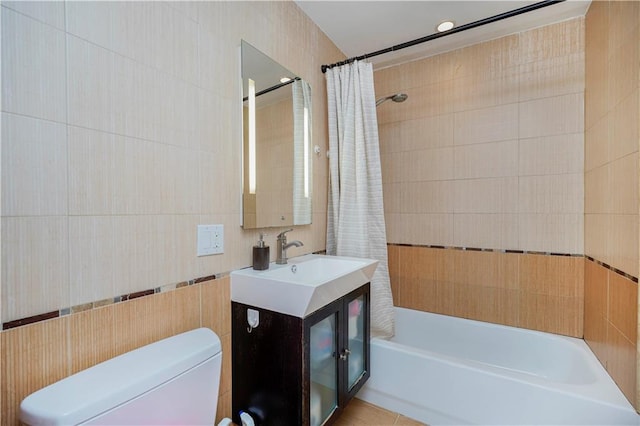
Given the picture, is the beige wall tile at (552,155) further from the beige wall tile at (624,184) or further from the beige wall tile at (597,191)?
the beige wall tile at (624,184)

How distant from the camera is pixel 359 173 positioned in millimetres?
1905

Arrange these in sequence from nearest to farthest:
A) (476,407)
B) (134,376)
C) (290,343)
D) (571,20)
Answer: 1. (134,376)
2. (290,343)
3. (476,407)
4. (571,20)

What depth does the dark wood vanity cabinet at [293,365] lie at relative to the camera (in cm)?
117

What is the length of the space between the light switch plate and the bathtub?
111 centimetres

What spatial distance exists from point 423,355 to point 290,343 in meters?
0.86

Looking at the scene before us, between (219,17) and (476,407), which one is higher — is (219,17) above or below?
above

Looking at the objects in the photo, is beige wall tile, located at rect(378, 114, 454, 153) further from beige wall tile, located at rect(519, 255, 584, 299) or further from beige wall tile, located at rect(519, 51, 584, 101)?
beige wall tile, located at rect(519, 255, 584, 299)

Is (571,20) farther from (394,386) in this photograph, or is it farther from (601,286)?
(394,386)

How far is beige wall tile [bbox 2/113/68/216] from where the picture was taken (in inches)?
28.7

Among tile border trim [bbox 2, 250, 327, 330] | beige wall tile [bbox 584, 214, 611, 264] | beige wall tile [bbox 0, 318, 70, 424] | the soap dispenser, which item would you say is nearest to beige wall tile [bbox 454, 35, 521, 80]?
beige wall tile [bbox 584, 214, 611, 264]

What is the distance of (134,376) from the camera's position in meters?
0.80

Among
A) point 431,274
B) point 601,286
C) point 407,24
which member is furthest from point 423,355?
point 407,24

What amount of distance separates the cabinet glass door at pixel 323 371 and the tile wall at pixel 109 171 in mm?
396

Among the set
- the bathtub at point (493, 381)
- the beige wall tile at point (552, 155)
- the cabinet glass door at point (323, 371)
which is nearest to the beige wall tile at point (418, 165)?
the beige wall tile at point (552, 155)
